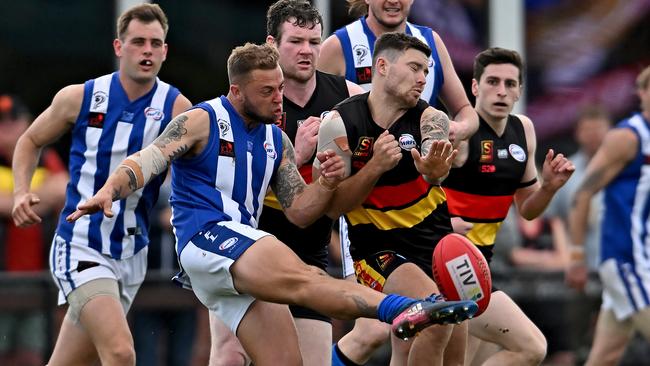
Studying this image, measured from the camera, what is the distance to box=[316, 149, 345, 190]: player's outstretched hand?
25.4 feet

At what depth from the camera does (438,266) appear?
7.53 meters

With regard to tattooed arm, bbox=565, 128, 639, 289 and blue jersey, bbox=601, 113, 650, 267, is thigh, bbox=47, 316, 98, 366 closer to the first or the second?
tattooed arm, bbox=565, 128, 639, 289

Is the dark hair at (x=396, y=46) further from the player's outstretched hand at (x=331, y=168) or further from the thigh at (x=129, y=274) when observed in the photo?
the thigh at (x=129, y=274)

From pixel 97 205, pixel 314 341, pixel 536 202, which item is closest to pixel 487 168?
pixel 536 202

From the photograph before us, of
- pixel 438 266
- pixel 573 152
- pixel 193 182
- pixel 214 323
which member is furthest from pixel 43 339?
pixel 573 152

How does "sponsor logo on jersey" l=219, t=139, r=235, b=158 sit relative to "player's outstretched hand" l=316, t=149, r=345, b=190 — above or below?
above

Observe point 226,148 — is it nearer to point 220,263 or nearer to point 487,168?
point 220,263

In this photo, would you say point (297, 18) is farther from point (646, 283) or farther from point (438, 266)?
point (646, 283)

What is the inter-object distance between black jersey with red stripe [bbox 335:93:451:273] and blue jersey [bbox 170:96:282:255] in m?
0.54

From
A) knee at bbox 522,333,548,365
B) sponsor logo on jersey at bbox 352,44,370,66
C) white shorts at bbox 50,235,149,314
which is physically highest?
sponsor logo on jersey at bbox 352,44,370,66

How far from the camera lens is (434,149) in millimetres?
Answer: 7629

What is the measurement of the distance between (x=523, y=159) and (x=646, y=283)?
1.65 m

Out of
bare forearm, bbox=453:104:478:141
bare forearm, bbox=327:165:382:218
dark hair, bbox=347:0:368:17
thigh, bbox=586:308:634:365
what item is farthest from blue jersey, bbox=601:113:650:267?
bare forearm, bbox=327:165:382:218

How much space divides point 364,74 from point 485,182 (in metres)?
1.04
